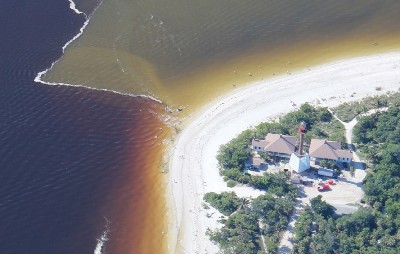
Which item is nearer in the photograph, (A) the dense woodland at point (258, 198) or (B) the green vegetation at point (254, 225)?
(B) the green vegetation at point (254, 225)

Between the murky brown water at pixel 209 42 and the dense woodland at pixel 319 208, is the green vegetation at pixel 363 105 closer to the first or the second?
the dense woodland at pixel 319 208

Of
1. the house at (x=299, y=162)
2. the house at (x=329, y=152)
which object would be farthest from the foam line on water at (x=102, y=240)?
the house at (x=329, y=152)

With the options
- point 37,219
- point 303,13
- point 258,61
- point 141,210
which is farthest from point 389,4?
point 37,219

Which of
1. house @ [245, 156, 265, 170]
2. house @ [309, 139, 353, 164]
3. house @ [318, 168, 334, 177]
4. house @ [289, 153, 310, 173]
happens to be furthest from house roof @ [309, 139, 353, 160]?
house @ [245, 156, 265, 170]

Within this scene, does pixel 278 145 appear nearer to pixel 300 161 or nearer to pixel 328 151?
pixel 300 161

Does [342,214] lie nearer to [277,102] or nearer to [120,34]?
[277,102]

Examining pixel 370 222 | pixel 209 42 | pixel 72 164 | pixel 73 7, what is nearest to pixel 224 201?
pixel 370 222
